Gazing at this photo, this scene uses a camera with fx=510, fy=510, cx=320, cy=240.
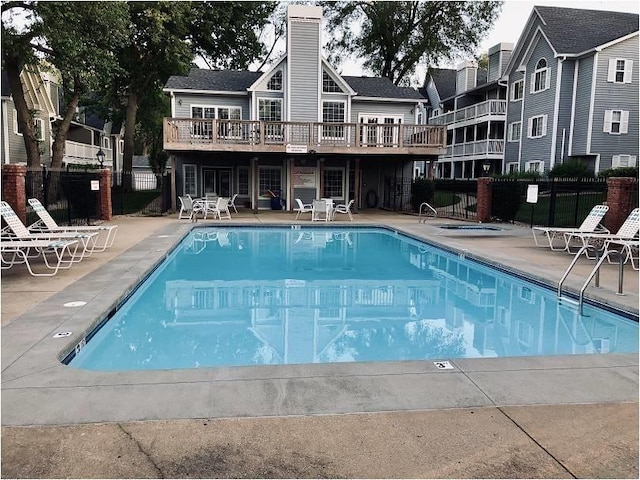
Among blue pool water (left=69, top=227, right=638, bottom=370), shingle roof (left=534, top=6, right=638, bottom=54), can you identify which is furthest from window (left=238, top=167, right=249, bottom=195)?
shingle roof (left=534, top=6, right=638, bottom=54)

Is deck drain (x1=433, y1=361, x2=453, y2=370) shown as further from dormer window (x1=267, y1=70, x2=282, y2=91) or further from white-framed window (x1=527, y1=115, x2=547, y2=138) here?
white-framed window (x1=527, y1=115, x2=547, y2=138)

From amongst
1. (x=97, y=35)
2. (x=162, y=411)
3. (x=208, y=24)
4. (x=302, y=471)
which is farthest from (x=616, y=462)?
(x=208, y=24)

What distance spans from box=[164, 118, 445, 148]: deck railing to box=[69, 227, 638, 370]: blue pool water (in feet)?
28.1

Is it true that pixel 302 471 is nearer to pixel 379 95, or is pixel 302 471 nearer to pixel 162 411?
pixel 162 411

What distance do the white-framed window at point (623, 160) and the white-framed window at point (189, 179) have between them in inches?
779

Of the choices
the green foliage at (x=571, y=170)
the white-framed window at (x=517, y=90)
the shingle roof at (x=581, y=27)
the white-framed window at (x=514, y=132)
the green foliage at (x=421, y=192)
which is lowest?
the green foliage at (x=421, y=192)

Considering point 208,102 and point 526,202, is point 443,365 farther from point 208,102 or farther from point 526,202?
point 208,102

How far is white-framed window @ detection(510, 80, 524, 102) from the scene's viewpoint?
29.2m

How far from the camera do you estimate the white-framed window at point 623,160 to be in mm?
24500

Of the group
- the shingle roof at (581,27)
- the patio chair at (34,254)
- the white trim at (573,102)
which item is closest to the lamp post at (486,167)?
the white trim at (573,102)

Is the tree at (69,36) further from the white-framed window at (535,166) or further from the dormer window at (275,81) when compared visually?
the white-framed window at (535,166)

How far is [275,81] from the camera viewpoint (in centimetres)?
2216

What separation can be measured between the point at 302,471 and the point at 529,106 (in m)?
28.9

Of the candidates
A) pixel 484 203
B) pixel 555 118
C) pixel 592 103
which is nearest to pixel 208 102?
pixel 484 203
